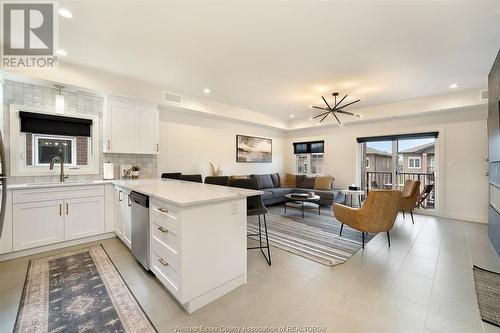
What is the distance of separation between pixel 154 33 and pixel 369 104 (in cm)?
510

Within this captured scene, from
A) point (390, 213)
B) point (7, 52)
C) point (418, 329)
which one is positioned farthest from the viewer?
point (390, 213)

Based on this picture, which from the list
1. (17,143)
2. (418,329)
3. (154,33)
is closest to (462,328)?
(418,329)

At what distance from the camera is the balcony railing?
218 inches

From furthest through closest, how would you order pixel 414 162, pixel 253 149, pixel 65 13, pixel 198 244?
pixel 253 149 < pixel 414 162 < pixel 65 13 < pixel 198 244

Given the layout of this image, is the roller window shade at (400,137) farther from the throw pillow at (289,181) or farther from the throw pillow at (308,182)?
the throw pillow at (289,181)

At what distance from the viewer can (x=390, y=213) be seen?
2.98 m

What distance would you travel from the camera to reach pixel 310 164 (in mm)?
7289

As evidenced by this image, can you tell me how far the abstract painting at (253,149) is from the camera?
6316 millimetres

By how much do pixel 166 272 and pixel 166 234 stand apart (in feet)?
1.17

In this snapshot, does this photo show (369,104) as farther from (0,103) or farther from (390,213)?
(0,103)

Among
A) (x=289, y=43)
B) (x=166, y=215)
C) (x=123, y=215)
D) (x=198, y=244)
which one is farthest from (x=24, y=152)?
(x=289, y=43)

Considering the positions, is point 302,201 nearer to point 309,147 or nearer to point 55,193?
point 309,147

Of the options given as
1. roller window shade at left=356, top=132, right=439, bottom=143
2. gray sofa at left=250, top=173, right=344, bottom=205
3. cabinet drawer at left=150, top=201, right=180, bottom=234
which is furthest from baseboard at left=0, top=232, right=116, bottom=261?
roller window shade at left=356, top=132, right=439, bottom=143

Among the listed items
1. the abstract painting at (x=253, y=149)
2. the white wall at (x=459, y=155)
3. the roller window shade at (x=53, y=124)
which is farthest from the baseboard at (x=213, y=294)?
the white wall at (x=459, y=155)
